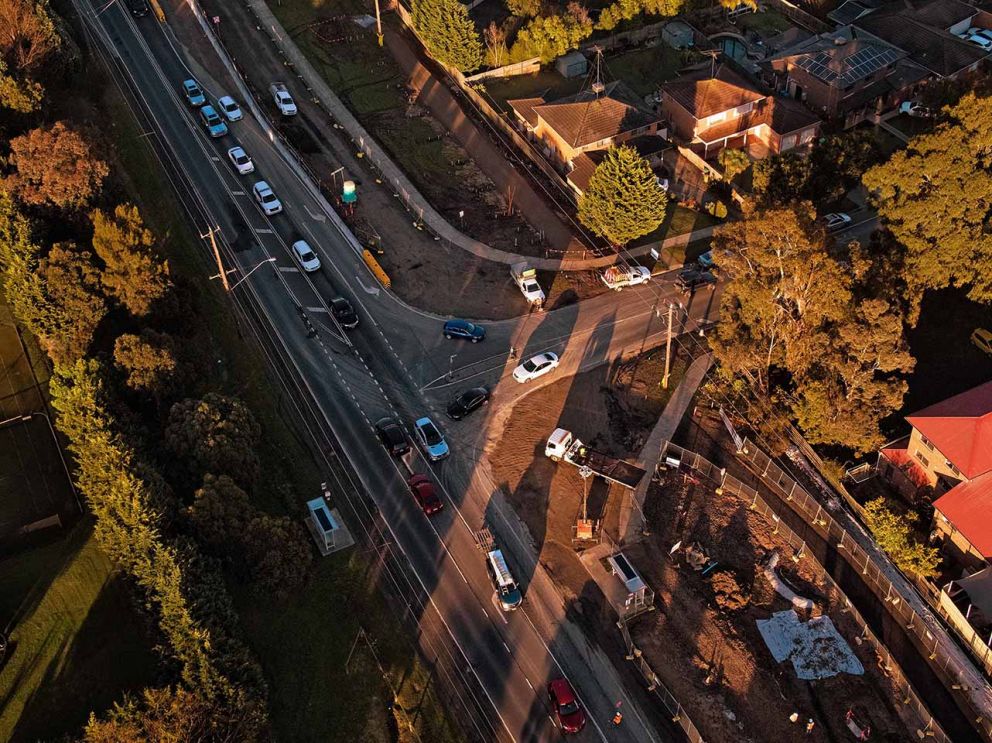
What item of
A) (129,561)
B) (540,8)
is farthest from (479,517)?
(540,8)

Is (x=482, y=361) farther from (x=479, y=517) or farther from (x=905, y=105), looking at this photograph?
(x=905, y=105)

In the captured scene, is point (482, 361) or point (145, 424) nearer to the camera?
point (145, 424)

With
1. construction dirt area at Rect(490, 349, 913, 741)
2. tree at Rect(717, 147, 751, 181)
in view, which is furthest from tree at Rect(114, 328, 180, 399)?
tree at Rect(717, 147, 751, 181)

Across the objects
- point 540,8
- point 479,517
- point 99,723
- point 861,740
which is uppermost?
point 540,8

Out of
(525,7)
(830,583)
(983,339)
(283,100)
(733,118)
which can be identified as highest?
(525,7)

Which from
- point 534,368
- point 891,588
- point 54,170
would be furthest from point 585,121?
point 891,588

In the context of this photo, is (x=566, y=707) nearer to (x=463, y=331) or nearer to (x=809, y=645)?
(x=809, y=645)

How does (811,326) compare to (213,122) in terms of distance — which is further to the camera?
(213,122)

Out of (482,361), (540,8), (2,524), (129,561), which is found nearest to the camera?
(129,561)
